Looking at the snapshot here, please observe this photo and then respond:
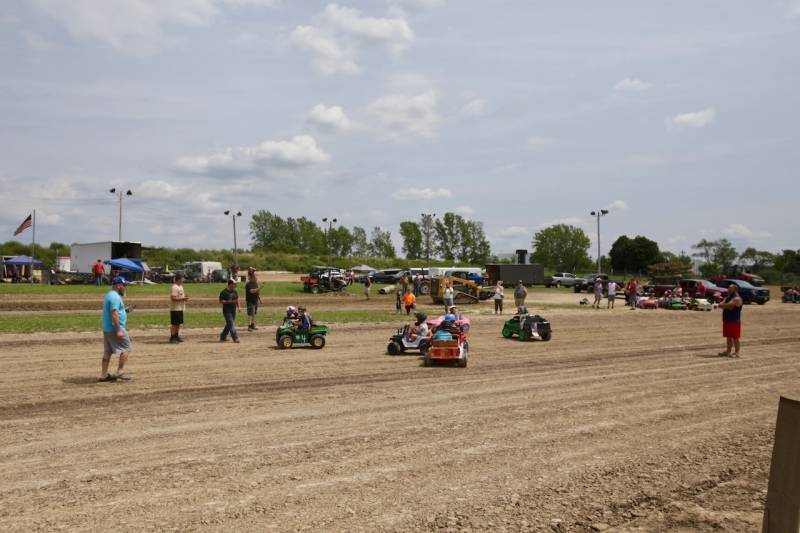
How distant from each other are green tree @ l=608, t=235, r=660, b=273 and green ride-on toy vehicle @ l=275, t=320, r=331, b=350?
319ft

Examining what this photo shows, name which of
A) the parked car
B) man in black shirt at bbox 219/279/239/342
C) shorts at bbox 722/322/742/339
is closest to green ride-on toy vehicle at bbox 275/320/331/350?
man in black shirt at bbox 219/279/239/342

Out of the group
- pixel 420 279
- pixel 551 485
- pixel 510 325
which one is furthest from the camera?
pixel 420 279

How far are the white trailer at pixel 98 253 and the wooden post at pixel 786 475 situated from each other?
50.3 metres

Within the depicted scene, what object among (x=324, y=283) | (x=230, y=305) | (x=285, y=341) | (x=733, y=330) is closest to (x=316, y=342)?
(x=285, y=341)

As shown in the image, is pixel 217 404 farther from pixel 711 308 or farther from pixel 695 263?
pixel 695 263

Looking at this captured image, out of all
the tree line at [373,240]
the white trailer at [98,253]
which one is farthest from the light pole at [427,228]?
the white trailer at [98,253]

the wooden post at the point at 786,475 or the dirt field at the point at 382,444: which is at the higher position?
Answer: the wooden post at the point at 786,475

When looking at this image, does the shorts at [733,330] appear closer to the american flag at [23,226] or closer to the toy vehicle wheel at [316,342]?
the toy vehicle wheel at [316,342]

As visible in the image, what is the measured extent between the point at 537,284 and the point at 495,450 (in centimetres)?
5876

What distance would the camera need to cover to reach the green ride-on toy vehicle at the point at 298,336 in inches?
626

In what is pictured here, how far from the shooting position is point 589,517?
5.18m

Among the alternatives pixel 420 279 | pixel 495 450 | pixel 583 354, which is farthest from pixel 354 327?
pixel 420 279

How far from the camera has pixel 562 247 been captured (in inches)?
4478

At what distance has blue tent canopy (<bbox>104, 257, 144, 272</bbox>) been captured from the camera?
46062 mm
